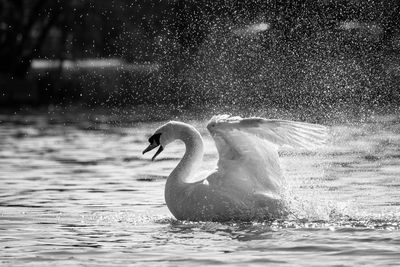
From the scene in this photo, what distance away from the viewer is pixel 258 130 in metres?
11.5

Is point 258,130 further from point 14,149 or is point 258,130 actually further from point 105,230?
point 14,149

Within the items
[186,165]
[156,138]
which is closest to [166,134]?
[156,138]

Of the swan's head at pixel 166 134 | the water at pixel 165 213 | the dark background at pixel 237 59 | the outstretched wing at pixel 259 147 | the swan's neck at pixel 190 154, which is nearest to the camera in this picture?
the water at pixel 165 213

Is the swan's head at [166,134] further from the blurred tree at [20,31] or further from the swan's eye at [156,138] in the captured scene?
the blurred tree at [20,31]

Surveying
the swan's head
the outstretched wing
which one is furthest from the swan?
the swan's head

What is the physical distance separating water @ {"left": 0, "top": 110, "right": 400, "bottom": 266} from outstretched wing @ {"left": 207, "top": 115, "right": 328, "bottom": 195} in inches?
13.9

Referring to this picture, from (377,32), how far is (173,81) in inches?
246

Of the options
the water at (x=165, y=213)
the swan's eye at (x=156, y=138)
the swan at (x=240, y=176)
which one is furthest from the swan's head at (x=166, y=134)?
the water at (x=165, y=213)

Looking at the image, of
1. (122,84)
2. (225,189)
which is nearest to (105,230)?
(225,189)

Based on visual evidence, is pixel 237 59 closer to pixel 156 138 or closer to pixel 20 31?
pixel 20 31

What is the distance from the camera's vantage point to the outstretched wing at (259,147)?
37.6 ft

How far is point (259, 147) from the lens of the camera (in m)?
11.7

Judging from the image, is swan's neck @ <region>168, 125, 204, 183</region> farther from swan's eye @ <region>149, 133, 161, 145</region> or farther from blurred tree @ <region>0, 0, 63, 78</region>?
blurred tree @ <region>0, 0, 63, 78</region>

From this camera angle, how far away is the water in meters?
9.59
